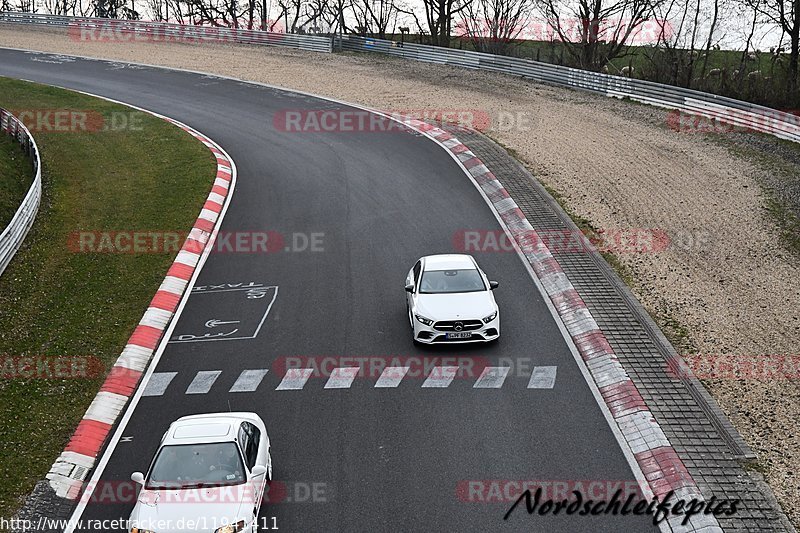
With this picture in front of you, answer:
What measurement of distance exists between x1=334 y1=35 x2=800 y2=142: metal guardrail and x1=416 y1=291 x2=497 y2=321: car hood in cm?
1793

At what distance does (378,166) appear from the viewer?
25.1 metres

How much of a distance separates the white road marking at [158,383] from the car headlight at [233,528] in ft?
14.4

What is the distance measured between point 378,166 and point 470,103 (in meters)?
9.43

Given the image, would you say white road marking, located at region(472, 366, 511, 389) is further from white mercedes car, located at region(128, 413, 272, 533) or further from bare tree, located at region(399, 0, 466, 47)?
bare tree, located at region(399, 0, 466, 47)

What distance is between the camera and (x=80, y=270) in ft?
56.9

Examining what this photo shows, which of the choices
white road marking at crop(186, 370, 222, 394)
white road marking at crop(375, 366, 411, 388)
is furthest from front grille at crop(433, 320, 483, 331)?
white road marking at crop(186, 370, 222, 394)

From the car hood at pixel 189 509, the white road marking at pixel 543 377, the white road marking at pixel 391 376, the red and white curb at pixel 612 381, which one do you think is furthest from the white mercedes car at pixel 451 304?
the car hood at pixel 189 509

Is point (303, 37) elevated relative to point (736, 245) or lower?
elevated

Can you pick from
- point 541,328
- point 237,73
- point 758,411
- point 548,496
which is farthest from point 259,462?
point 237,73

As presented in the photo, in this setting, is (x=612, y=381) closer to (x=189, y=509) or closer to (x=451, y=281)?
(x=451, y=281)

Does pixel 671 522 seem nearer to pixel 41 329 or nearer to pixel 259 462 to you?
pixel 259 462

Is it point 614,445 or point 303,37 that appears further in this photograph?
point 303,37

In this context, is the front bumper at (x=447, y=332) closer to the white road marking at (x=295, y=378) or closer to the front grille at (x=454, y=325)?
the front grille at (x=454, y=325)

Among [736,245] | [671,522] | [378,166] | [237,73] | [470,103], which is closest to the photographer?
[671,522]
